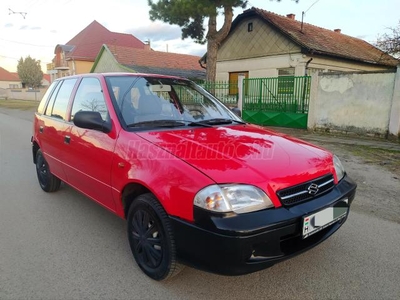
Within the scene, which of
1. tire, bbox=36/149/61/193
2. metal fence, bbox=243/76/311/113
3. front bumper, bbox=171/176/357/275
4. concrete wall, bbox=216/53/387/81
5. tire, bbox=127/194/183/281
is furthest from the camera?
concrete wall, bbox=216/53/387/81

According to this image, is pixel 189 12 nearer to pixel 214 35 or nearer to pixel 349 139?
pixel 214 35

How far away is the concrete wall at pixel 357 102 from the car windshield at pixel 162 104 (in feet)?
22.5

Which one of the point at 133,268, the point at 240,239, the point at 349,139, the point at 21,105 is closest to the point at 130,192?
the point at 133,268

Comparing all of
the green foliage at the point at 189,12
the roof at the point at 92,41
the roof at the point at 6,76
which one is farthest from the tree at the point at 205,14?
the roof at the point at 6,76

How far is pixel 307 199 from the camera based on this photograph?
226cm

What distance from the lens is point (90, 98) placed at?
337 cm

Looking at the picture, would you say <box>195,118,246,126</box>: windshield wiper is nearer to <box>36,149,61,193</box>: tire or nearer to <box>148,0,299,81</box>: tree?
<box>36,149,61,193</box>: tire

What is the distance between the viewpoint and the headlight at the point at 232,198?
1970mm

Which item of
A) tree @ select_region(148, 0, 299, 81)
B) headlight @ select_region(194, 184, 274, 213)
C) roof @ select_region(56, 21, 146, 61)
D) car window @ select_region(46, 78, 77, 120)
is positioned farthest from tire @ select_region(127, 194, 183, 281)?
roof @ select_region(56, 21, 146, 61)

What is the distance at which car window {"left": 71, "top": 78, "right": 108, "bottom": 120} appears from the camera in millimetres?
3093

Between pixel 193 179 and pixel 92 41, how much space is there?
3833cm

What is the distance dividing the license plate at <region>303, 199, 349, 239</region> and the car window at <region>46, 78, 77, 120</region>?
3.16 metres

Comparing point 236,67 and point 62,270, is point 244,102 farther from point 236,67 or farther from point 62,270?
point 62,270

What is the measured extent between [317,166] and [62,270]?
239cm
